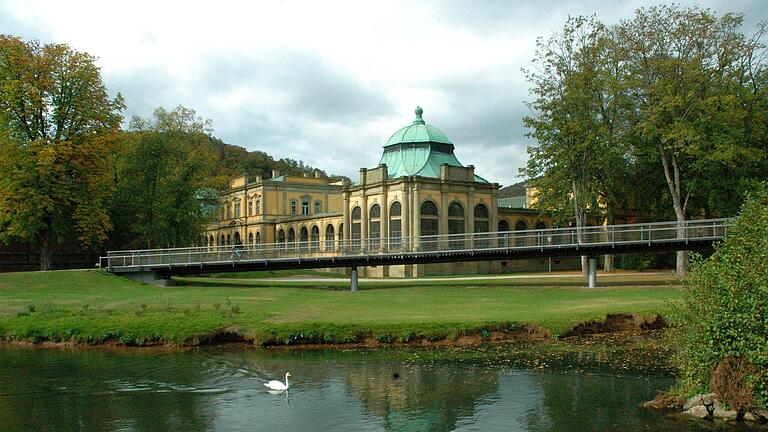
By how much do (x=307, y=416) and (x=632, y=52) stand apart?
35375 mm

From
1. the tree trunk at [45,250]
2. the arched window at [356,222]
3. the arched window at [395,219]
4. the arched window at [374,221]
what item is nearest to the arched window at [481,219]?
the arched window at [395,219]

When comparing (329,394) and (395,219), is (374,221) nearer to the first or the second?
(395,219)

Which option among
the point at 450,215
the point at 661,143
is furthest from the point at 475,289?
the point at 450,215

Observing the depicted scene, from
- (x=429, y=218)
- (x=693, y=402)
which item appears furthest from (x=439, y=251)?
(x=693, y=402)

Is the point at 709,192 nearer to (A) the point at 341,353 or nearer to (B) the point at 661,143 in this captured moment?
(B) the point at 661,143

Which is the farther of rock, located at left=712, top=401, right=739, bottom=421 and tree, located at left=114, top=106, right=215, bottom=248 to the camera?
tree, located at left=114, top=106, right=215, bottom=248

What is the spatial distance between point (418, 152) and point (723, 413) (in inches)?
2065

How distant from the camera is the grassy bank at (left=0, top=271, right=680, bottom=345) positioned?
22.5m

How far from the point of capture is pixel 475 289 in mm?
37250

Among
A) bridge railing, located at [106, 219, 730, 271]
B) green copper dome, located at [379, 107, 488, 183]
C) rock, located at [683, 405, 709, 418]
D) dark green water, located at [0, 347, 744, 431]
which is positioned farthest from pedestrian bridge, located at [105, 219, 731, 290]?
rock, located at [683, 405, 709, 418]

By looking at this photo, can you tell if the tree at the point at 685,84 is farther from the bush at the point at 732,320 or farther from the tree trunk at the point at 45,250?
the tree trunk at the point at 45,250

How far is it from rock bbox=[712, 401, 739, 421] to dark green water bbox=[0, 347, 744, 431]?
1.83 feet

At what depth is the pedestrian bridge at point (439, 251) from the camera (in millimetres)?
36062

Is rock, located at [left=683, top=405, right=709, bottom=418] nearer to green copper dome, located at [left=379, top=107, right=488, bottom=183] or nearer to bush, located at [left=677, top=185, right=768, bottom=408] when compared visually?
bush, located at [left=677, top=185, right=768, bottom=408]
